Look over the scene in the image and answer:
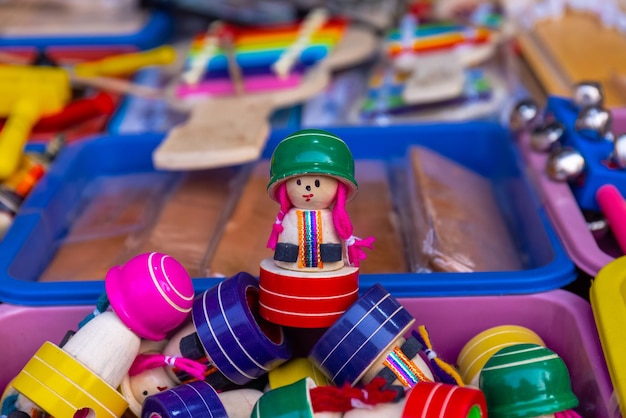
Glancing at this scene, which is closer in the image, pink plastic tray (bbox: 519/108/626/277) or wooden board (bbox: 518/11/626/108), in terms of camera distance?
pink plastic tray (bbox: 519/108/626/277)

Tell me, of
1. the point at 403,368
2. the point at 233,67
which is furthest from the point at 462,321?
the point at 233,67

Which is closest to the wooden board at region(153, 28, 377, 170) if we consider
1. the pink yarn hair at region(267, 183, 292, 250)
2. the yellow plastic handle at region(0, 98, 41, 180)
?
the yellow plastic handle at region(0, 98, 41, 180)

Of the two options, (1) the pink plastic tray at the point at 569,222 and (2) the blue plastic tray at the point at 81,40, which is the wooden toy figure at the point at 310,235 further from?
(2) the blue plastic tray at the point at 81,40

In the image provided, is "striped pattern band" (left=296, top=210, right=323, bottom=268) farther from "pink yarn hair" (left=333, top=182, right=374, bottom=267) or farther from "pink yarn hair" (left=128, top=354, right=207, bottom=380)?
"pink yarn hair" (left=128, top=354, right=207, bottom=380)

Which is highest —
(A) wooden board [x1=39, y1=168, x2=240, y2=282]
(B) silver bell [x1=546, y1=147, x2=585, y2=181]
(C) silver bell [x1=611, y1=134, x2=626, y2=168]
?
(C) silver bell [x1=611, y1=134, x2=626, y2=168]

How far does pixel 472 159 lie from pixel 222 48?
1.77ft

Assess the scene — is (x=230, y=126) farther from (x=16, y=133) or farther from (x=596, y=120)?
(x=596, y=120)

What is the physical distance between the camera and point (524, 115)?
3.10ft

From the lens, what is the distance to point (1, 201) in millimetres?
891

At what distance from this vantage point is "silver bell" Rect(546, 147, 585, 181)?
819 millimetres

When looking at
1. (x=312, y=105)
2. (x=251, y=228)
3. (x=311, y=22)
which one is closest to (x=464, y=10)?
(x=311, y=22)

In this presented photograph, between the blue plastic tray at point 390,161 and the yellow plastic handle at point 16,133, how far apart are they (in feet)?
0.15

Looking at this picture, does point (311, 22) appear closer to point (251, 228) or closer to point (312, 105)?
point (312, 105)

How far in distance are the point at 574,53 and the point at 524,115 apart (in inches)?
15.6
